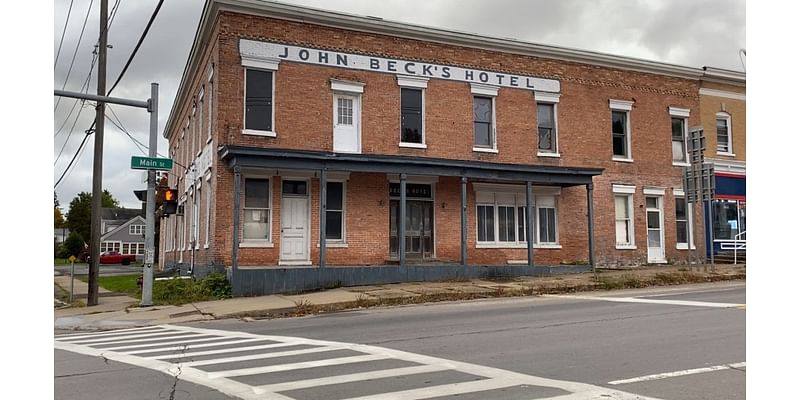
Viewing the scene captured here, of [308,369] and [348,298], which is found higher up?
[348,298]

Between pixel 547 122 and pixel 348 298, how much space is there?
11.3 metres

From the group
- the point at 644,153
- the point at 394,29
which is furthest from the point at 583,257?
the point at 394,29

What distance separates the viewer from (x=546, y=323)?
11453 millimetres

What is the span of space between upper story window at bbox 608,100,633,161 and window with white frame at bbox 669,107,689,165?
2.37m

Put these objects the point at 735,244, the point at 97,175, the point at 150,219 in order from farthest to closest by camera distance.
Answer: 1. the point at 735,244
2. the point at 97,175
3. the point at 150,219

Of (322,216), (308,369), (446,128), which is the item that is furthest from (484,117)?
(308,369)

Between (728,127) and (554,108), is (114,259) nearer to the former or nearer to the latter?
(554,108)

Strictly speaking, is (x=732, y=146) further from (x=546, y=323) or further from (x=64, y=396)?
(x=64, y=396)

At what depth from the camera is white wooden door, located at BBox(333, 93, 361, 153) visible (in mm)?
20281

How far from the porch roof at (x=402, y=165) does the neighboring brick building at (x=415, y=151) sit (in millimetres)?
56

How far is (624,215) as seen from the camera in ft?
80.9

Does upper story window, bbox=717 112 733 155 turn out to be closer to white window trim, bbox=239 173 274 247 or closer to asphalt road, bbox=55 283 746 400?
asphalt road, bbox=55 283 746 400

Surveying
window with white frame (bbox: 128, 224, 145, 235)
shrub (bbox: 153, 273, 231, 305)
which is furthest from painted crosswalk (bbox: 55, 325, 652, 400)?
window with white frame (bbox: 128, 224, 145, 235)

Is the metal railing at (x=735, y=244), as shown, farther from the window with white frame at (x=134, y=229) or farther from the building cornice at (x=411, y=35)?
the window with white frame at (x=134, y=229)
